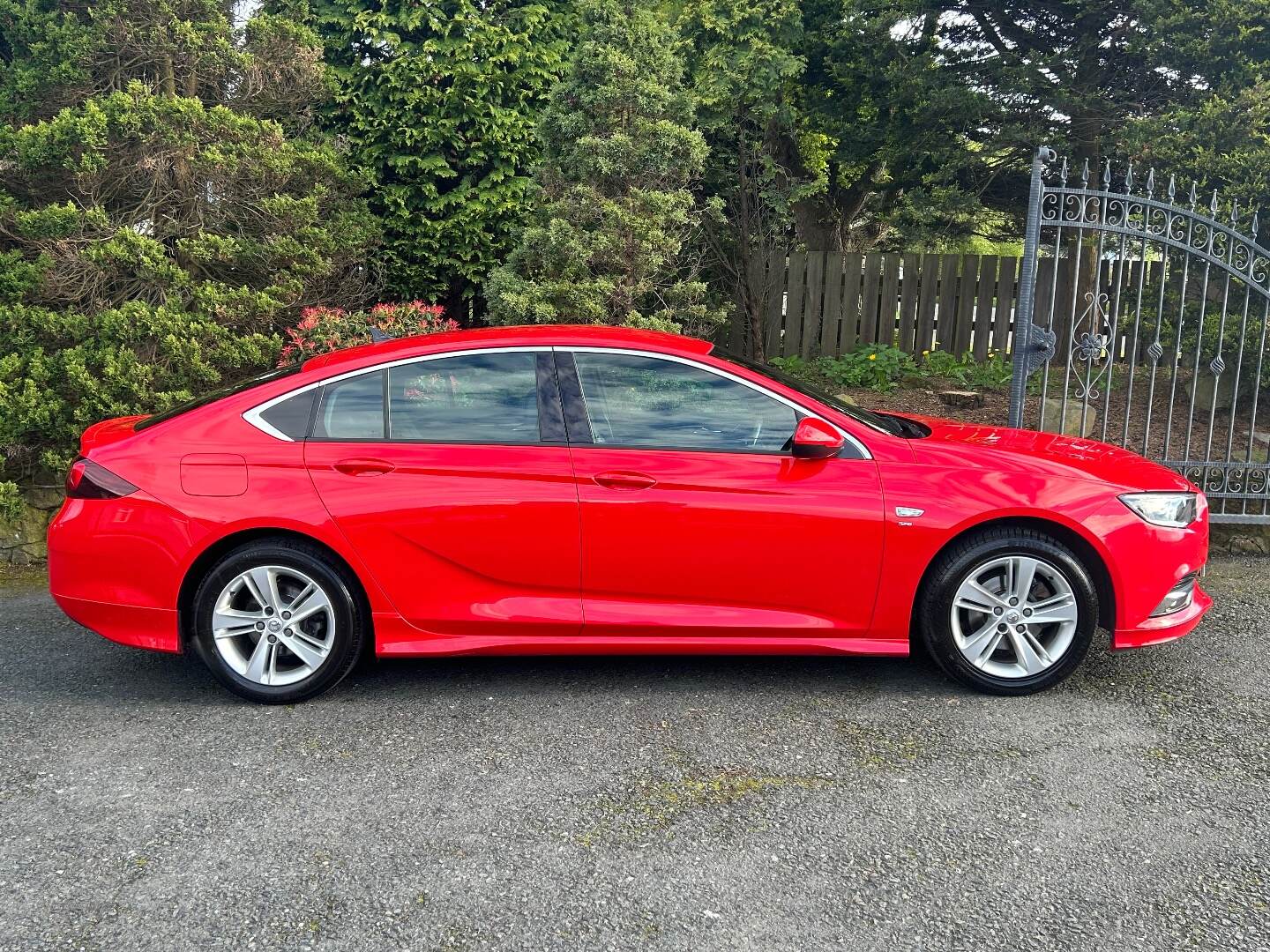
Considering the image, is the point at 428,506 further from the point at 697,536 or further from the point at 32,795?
the point at 32,795

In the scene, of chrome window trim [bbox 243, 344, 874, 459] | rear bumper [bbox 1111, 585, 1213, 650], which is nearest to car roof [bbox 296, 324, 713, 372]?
chrome window trim [bbox 243, 344, 874, 459]

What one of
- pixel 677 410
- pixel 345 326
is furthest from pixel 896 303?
pixel 677 410

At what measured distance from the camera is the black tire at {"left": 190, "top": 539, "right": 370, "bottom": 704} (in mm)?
4352

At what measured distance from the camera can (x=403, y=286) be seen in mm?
9438

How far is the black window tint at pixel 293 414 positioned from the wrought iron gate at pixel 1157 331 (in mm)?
4300

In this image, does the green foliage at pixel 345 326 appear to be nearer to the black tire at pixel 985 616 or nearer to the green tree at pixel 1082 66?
the black tire at pixel 985 616

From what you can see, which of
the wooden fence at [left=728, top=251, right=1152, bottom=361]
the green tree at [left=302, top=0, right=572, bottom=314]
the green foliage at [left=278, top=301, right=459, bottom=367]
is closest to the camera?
the green foliage at [left=278, top=301, right=459, bottom=367]

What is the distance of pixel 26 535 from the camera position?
707cm

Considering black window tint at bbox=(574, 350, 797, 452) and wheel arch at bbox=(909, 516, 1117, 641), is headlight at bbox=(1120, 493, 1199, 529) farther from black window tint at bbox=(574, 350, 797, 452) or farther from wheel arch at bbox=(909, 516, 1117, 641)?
black window tint at bbox=(574, 350, 797, 452)

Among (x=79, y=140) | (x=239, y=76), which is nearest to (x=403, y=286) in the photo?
(x=239, y=76)

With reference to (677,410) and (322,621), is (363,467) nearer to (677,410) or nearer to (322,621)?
(322,621)

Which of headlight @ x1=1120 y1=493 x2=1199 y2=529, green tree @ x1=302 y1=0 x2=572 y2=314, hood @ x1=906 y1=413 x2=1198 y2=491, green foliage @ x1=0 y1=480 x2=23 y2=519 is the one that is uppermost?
green tree @ x1=302 y1=0 x2=572 y2=314

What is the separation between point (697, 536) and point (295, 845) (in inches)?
75.4

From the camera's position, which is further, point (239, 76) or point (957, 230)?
point (957, 230)
